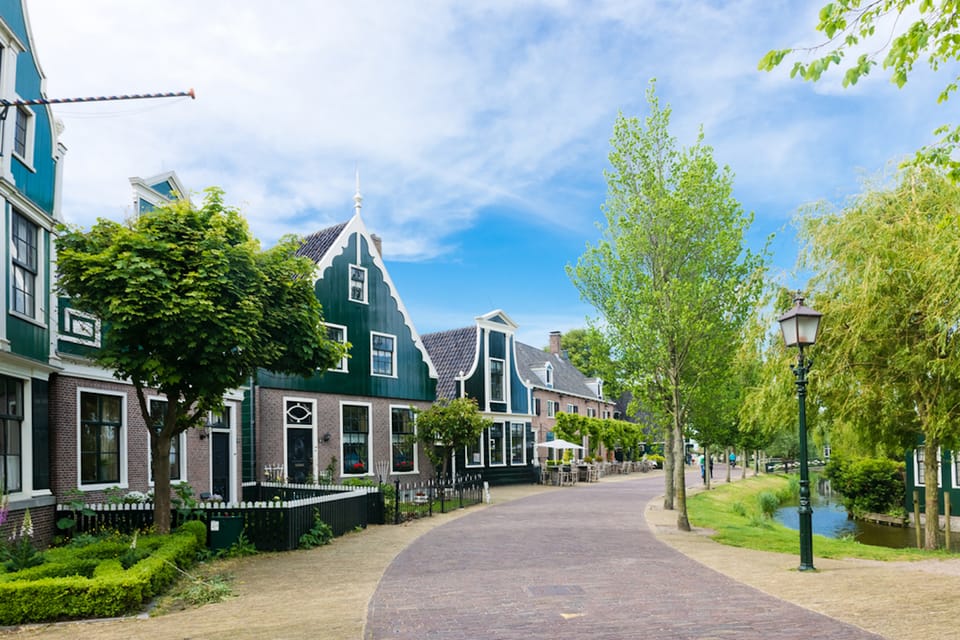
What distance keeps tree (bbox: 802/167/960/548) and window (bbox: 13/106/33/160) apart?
50.7 feet

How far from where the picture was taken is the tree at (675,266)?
17192 millimetres

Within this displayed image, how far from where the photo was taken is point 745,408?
57.7ft

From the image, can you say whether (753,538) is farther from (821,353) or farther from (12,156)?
(12,156)

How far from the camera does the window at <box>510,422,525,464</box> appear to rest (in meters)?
37.2

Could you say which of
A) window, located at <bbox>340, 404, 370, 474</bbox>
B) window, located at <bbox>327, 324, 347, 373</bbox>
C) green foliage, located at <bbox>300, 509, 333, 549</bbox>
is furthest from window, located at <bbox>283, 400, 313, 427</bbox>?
green foliage, located at <bbox>300, 509, 333, 549</bbox>

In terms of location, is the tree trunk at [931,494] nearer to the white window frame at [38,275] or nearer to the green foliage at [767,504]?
the green foliage at [767,504]

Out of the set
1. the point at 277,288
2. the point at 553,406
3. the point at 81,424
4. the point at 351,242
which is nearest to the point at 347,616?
the point at 277,288

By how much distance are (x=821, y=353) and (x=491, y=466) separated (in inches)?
841

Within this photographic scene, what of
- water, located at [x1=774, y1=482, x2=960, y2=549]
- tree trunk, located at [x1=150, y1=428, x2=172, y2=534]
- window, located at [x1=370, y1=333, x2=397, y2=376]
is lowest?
water, located at [x1=774, y1=482, x2=960, y2=549]

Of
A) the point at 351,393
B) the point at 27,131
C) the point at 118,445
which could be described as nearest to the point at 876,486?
the point at 351,393

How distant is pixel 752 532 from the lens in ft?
58.6

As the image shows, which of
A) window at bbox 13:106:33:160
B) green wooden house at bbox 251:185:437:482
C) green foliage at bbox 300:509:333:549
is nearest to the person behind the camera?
window at bbox 13:106:33:160

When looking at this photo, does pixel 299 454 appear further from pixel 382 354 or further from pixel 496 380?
pixel 496 380

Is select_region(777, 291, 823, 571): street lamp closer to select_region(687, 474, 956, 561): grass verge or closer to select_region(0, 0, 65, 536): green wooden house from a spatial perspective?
select_region(687, 474, 956, 561): grass verge
